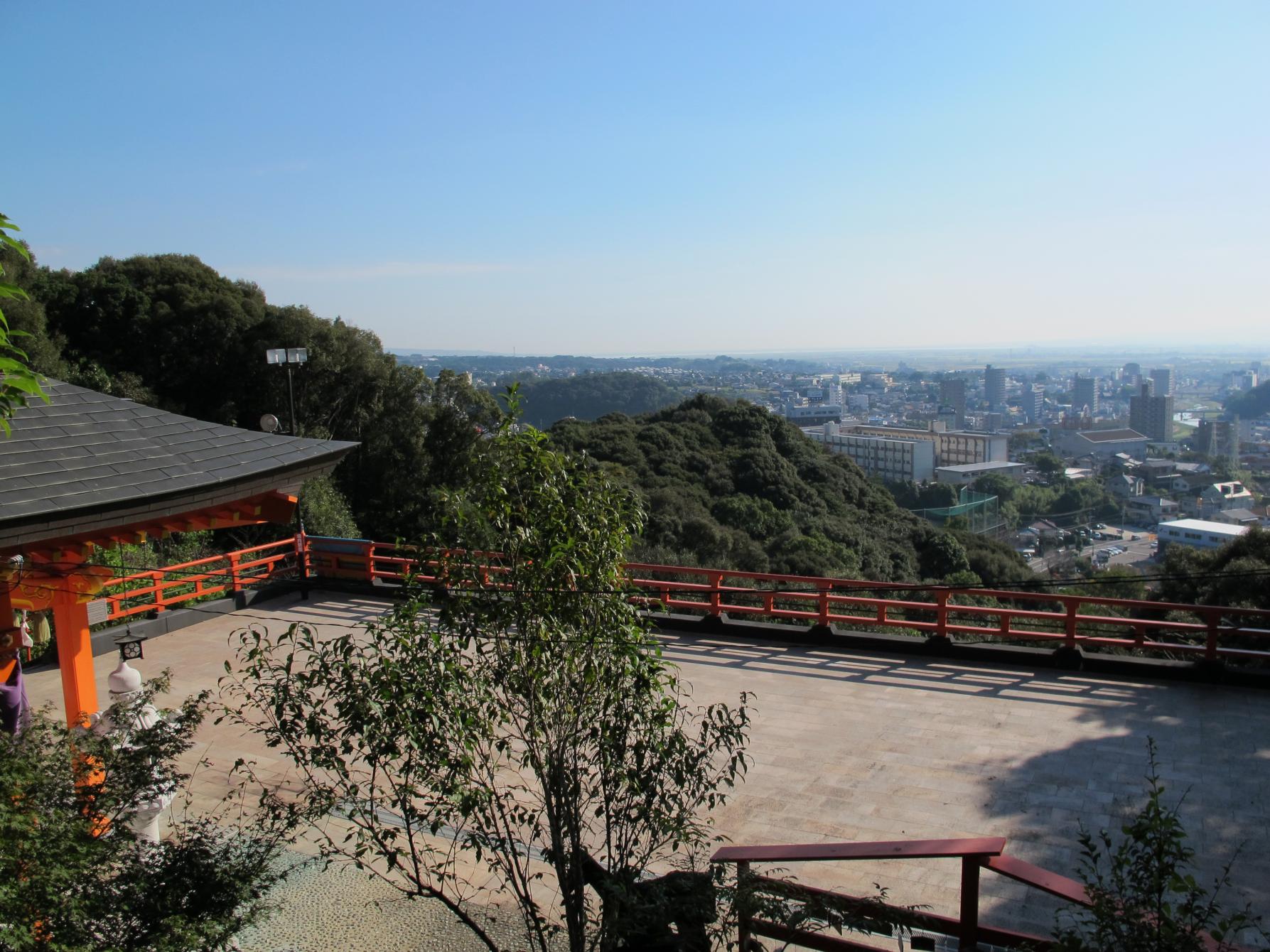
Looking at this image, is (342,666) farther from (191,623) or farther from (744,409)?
(744,409)

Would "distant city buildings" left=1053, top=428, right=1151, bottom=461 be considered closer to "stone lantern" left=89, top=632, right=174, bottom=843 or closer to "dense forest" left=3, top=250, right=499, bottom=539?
"dense forest" left=3, top=250, right=499, bottom=539

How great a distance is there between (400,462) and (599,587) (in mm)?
20342

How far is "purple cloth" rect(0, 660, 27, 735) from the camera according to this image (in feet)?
17.9

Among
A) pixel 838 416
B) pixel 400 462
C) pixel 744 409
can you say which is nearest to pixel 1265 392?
pixel 838 416

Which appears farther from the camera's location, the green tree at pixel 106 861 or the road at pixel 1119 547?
the road at pixel 1119 547

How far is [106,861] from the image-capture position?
3381mm

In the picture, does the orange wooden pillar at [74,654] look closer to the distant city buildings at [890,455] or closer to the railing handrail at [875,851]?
the railing handrail at [875,851]

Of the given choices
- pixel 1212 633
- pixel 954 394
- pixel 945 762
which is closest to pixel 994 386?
pixel 954 394

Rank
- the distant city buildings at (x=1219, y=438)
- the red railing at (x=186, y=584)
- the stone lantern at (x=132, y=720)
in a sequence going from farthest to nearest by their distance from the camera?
the distant city buildings at (x=1219, y=438)
the red railing at (x=186, y=584)
the stone lantern at (x=132, y=720)

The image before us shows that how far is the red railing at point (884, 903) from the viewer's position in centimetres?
319

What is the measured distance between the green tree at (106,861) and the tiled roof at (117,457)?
106 centimetres

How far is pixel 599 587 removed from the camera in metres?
3.40

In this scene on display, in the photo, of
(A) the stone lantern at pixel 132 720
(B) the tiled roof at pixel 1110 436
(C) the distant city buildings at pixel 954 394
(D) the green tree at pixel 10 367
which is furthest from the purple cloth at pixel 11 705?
(C) the distant city buildings at pixel 954 394

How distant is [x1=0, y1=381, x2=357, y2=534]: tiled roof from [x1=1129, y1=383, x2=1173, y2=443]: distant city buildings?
163 ft
